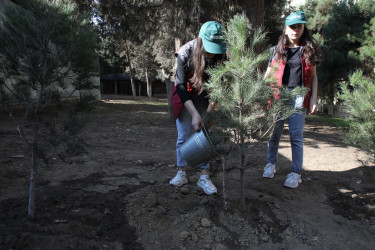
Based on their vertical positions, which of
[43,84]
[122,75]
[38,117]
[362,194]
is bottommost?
[362,194]

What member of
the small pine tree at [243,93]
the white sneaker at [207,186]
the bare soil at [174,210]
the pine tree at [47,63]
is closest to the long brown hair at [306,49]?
the small pine tree at [243,93]

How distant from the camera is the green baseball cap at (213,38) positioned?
Result: 94.9 inches

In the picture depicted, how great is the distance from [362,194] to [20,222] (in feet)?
11.7

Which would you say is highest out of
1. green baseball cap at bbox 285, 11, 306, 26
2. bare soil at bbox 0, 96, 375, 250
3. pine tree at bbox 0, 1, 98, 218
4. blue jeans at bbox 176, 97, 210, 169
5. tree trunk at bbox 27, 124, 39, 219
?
green baseball cap at bbox 285, 11, 306, 26

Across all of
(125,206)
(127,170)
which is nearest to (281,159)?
(127,170)

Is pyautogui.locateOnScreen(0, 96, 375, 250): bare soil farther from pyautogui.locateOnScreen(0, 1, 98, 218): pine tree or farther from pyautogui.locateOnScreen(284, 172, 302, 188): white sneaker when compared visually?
pyautogui.locateOnScreen(0, 1, 98, 218): pine tree

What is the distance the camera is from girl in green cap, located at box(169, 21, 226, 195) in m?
2.45

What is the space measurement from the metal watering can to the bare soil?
0.25 meters

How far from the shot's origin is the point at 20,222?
7.17ft

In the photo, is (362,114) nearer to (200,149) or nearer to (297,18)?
(297,18)

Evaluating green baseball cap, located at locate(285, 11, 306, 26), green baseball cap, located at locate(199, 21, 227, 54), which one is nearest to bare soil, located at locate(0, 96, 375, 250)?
green baseball cap, located at locate(199, 21, 227, 54)

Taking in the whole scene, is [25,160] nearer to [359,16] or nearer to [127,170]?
[127,170]

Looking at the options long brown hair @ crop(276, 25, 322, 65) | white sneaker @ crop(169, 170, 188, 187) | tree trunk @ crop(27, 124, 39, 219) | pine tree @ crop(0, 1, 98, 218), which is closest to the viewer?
pine tree @ crop(0, 1, 98, 218)

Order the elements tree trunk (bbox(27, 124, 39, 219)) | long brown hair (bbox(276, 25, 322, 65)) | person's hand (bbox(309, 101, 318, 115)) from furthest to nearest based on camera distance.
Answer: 1. person's hand (bbox(309, 101, 318, 115))
2. long brown hair (bbox(276, 25, 322, 65))
3. tree trunk (bbox(27, 124, 39, 219))
